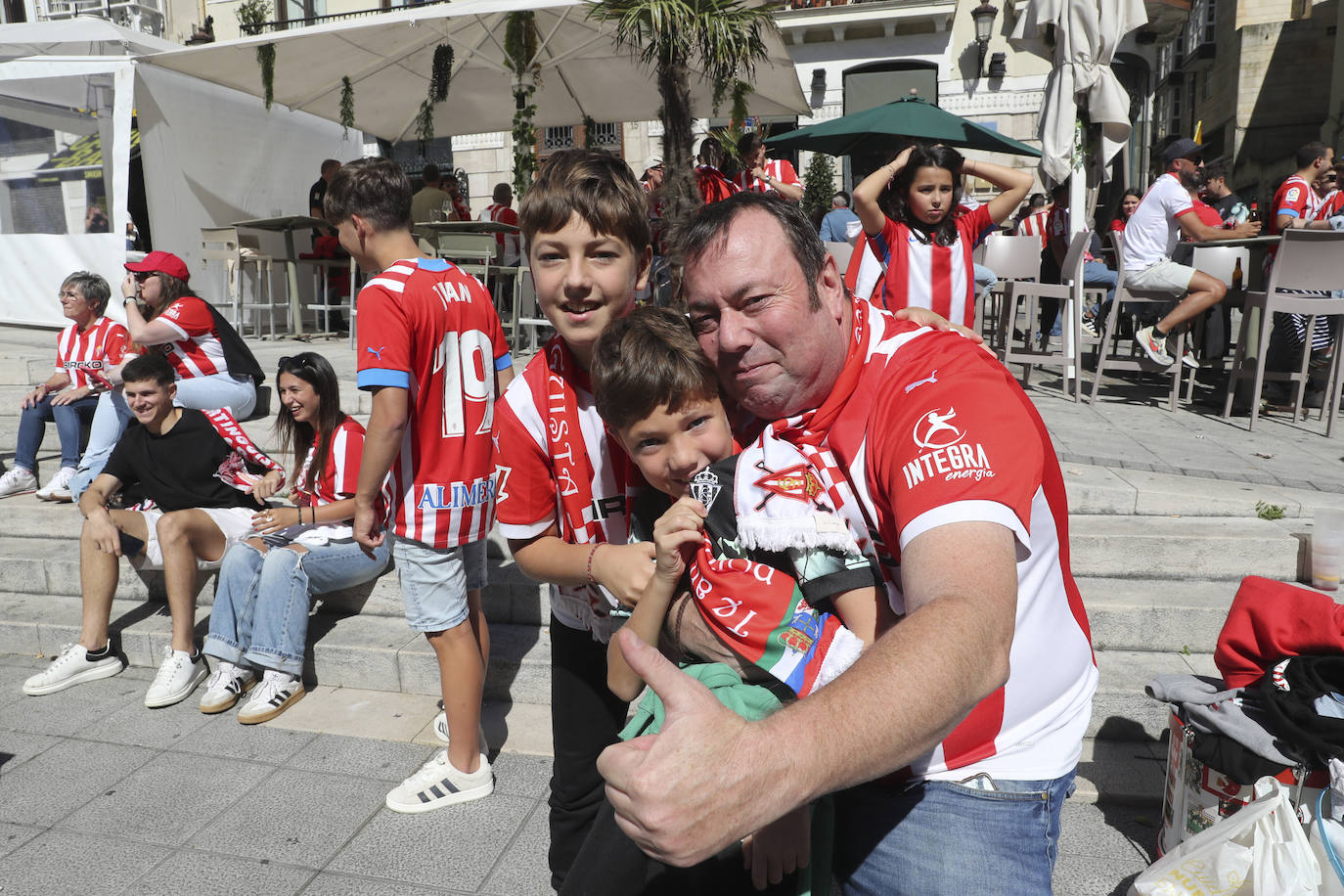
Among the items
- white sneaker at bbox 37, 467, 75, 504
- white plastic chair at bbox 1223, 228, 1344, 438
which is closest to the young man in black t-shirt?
white sneaker at bbox 37, 467, 75, 504

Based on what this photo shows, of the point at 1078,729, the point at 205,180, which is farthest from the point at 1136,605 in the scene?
the point at 205,180

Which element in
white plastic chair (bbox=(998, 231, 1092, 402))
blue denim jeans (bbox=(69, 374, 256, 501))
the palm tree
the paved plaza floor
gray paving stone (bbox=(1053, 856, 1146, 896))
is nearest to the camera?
gray paving stone (bbox=(1053, 856, 1146, 896))

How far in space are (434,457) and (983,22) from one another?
18.4 metres

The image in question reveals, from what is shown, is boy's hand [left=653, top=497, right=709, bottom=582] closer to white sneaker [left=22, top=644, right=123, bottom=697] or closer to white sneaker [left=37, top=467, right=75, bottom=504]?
white sneaker [left=22, top=644, right=123, bottom=697]

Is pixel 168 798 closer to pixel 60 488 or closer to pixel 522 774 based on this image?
pixel 522 774

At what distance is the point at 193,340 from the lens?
588 cm

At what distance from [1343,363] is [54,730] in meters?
7.75

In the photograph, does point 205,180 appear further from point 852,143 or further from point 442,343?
point 442,343

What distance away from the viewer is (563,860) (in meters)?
2.26

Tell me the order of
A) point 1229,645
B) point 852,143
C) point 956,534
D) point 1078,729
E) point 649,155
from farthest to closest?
point 649,155
point 852,143
point 1229,645
point 1078,729
point 956,534

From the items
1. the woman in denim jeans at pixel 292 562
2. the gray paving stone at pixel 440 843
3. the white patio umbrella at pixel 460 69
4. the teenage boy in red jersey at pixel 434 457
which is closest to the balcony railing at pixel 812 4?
the white patio umbrella at pixel 460 69

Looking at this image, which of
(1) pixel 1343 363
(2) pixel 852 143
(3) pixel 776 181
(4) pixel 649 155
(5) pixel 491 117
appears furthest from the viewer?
(4) pixel 649 155

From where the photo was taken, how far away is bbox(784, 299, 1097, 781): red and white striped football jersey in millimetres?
1209

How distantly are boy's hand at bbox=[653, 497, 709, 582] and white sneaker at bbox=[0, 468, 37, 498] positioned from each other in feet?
20.4
